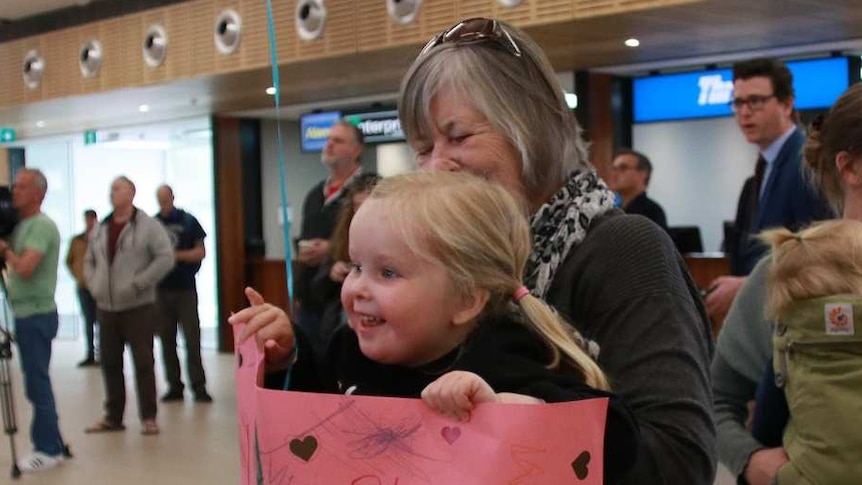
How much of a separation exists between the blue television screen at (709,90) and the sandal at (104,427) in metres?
5.33

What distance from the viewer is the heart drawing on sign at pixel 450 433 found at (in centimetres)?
99

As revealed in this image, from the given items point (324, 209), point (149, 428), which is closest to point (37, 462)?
point (149, 428)

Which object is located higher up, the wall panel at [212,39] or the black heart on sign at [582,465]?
the wall panel at [212,39]

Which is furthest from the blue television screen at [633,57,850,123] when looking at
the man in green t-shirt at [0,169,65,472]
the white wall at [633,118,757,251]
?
the man in green t-shirt at [0,169,65,472]

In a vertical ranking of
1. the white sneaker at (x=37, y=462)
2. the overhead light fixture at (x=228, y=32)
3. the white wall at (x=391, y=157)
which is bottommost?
the white sneaker at (x=37, y=462)

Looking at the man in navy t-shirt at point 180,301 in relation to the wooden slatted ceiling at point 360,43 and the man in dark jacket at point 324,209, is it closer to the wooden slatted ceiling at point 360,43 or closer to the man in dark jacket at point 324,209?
the wooden slatted ceiling at point 360,43

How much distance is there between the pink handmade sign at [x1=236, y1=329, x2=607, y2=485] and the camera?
978mm

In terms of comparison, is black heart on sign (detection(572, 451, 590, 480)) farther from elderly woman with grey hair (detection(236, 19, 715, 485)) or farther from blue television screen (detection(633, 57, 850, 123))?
blue television screen (detection(633, 57, 850, 123))

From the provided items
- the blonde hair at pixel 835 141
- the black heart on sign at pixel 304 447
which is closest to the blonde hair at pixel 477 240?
the black heart on sign at pixel 304 447

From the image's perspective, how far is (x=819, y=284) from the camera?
182cm

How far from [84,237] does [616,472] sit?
1041cm

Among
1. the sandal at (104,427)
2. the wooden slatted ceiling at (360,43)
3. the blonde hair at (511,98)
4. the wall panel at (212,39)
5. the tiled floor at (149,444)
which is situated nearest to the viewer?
the blonde hair at (511,98)

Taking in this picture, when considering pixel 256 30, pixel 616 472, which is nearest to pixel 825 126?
pixel 616 472

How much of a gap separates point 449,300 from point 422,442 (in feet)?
0.62
